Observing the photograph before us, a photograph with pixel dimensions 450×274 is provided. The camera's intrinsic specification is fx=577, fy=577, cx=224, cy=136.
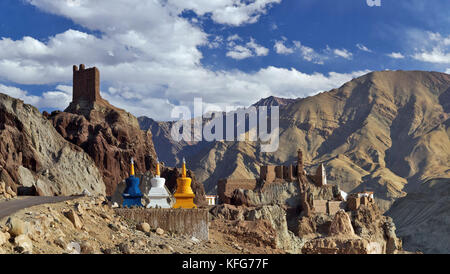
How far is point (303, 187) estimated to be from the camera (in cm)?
11106

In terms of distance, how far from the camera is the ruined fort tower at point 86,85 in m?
113

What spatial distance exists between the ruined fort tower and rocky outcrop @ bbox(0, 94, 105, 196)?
23314mm

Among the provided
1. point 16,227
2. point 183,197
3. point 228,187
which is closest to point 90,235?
point 16,227

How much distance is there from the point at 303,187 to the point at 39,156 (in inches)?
2017

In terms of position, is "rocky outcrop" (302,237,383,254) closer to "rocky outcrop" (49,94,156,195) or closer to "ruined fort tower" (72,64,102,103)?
"rocky outcrop" (49,94,156,195)

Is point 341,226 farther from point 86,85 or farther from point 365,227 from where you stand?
point 86,85

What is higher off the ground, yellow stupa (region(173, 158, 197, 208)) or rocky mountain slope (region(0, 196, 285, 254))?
yellow stupa (region(173, 158, 197, 208))

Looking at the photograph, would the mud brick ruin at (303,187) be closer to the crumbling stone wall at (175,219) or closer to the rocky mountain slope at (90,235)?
the rocky mountain slope at (90,235)

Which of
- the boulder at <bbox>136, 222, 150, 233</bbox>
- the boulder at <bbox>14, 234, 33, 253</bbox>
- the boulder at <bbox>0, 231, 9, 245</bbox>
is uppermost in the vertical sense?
the boulder at <bbox>0, 231, 9, 245</bbox>

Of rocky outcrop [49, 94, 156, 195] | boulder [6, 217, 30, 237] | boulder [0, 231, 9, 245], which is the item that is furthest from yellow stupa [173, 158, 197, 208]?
rocky outcrop [49, 94, 156, 195]

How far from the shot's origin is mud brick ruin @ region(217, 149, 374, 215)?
4008 inches

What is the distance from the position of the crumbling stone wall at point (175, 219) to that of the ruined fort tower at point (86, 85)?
89.8m

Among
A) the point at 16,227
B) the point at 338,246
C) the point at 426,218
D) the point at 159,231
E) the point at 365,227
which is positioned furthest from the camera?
the point at 426,218
